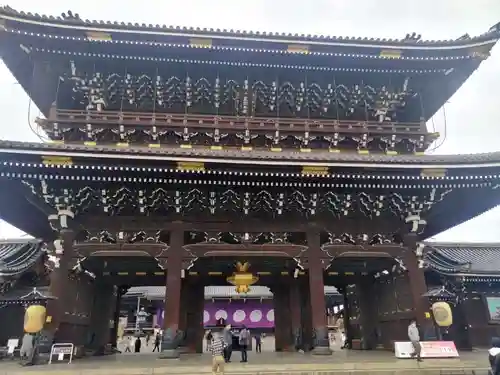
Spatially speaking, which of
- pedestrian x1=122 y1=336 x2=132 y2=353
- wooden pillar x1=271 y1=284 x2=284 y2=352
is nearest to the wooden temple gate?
wooden pillar x1=271 y1=284 x2=284 y2=352

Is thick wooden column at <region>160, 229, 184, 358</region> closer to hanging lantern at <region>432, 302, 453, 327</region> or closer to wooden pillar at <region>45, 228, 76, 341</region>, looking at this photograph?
wooden pillar at <region>45, 228, 76, 341</region>

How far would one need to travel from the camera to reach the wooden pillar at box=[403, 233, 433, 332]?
13.1m

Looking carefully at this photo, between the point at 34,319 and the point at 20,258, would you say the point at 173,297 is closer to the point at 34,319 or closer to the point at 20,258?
the point at 34,319

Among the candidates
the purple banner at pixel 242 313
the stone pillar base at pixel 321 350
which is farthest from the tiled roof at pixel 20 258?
the purple banner at pixel 242 313

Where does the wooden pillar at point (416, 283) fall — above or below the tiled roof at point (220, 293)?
below

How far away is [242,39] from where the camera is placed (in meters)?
14.7

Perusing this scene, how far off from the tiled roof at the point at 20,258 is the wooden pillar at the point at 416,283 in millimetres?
14974

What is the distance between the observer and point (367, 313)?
58.1ft

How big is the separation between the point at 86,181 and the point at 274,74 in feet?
28.0

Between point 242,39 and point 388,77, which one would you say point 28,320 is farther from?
point 388,77

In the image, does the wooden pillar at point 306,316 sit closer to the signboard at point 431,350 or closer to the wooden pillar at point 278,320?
the wooden pillar at point 278,320

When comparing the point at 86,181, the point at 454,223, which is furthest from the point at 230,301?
the point at 86,181

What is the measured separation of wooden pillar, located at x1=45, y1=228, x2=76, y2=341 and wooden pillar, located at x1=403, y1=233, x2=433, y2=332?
11985mm

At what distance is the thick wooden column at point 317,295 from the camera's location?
1269 cm
